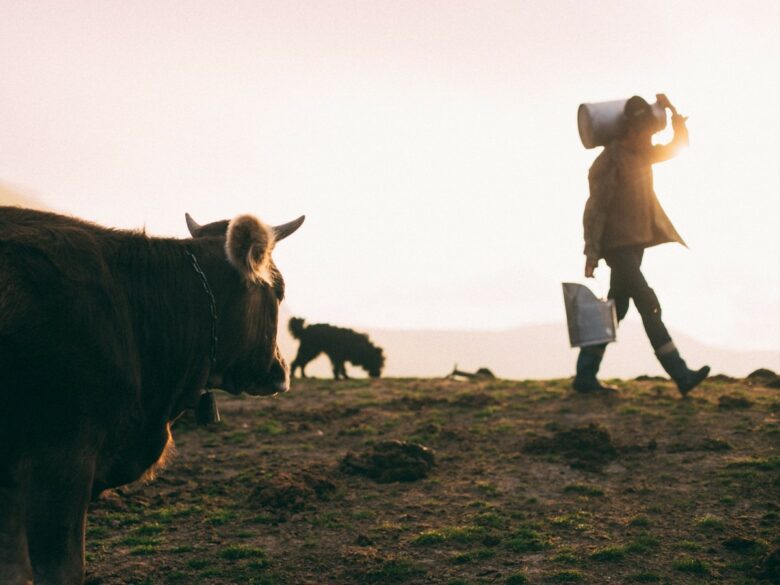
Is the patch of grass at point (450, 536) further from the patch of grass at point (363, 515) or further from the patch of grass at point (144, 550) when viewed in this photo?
the patch of grass at point (144, 550)

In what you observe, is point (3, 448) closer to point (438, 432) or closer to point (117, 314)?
point (117, 314)

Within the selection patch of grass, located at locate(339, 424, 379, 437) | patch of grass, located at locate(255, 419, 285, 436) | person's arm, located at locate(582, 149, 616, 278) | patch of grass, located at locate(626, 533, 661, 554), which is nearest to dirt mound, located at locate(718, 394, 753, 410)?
person's arm, located at locate(582, 149, 616, 278)

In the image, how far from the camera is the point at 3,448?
12.8 ft

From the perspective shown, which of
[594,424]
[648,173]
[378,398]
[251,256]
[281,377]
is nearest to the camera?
[251,256]

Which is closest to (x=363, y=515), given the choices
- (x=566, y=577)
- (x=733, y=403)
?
(x=566, y=577)

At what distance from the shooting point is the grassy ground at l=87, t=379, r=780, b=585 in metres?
6.25

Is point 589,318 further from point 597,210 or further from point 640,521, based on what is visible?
point 640,521

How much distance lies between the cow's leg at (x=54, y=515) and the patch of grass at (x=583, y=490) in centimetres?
506

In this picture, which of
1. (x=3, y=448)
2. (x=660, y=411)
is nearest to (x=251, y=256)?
(x=3, y=448)

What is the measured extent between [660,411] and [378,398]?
3961mm

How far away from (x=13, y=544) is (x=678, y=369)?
866cm

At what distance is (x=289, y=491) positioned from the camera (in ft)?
25.6

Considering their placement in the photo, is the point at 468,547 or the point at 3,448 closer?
the point at 3,448

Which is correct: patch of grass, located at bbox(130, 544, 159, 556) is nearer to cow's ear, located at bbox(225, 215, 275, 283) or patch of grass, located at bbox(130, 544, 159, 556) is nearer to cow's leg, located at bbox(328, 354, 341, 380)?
cow's ear, located at bbox(225, 215, 275, 283)
